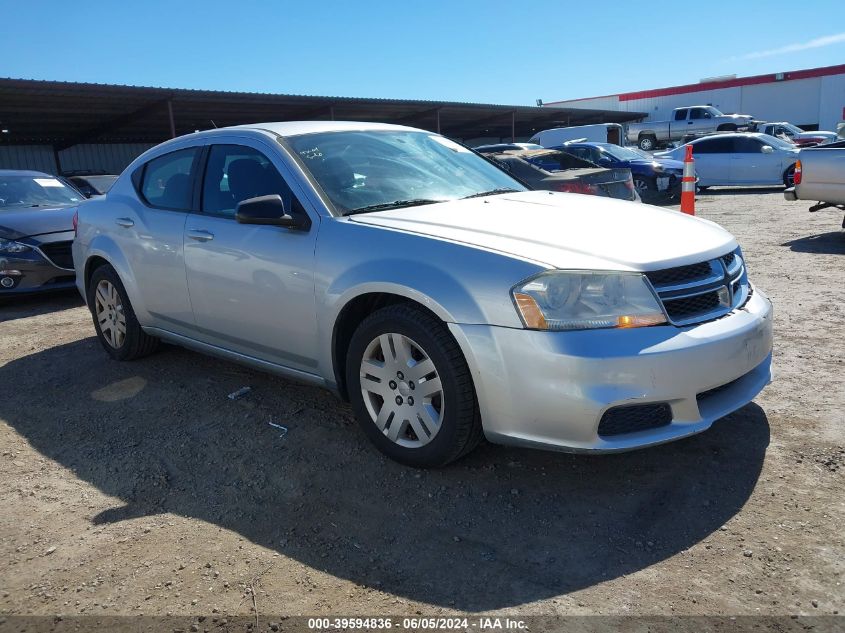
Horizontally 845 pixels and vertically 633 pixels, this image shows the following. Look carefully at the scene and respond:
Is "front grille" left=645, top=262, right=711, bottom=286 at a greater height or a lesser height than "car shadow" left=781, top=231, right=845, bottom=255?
greater

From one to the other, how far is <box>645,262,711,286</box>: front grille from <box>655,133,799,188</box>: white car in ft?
55.1

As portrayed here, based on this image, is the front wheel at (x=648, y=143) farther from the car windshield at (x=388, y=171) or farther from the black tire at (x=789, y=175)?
the car windshield at (x=388, y=171)

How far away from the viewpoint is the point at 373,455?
3422mm

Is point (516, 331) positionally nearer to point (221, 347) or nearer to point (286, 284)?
point (286, 284)

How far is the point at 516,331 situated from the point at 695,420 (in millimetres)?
831

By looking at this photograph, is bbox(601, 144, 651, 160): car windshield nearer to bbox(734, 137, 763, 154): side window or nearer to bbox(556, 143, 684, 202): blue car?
bbox(556, 143, 684, 202): blue car

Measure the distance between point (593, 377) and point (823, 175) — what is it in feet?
26.7

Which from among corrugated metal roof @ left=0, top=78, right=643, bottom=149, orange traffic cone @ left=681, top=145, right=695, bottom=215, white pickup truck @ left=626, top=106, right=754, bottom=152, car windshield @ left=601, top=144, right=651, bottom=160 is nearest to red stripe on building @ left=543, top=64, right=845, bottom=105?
white pickup truck @ left=626, top=106, right=754, bottom=152

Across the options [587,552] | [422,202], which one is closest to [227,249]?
[422,202]

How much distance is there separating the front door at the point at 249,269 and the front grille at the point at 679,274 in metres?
1.63

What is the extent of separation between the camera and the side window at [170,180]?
171 inches

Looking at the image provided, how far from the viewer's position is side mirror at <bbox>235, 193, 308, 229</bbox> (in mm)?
3434

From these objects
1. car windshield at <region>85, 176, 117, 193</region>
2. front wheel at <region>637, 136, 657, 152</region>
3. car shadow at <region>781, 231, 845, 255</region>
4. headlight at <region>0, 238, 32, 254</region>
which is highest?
front wheel at <region>637, 136, 657, 152</region>

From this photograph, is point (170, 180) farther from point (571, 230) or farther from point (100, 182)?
point (100, 182)
